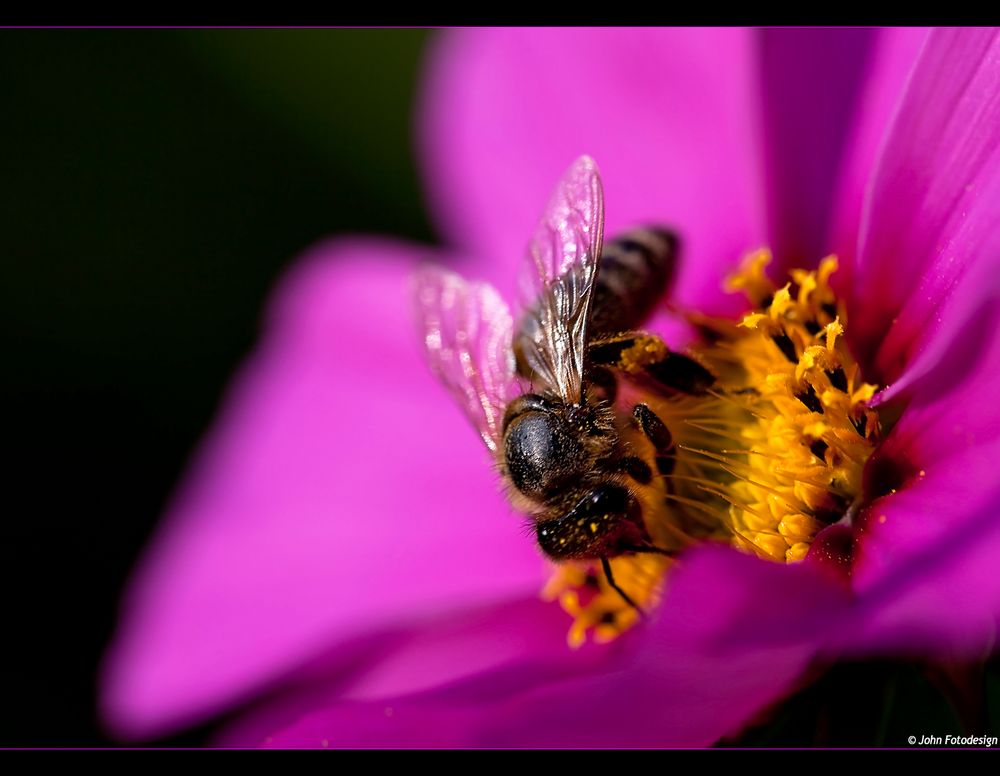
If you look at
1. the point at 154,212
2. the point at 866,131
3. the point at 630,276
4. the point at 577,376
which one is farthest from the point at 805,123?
the point at 154,212

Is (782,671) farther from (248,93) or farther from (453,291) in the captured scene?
(248,93)

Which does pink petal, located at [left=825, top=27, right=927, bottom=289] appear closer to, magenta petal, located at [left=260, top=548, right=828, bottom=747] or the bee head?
the bee head

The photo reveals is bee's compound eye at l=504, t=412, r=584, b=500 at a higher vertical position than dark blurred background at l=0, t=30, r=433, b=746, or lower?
higher

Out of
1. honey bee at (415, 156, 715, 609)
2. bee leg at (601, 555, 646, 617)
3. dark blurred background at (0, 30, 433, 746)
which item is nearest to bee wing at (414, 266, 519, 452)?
honey bee at (415, 156, 715, 609)

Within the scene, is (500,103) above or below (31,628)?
above

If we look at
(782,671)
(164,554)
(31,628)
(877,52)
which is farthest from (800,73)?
(31,628)

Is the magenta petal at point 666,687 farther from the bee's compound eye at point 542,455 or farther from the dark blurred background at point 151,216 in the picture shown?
the dark blurred background at point 151,216
